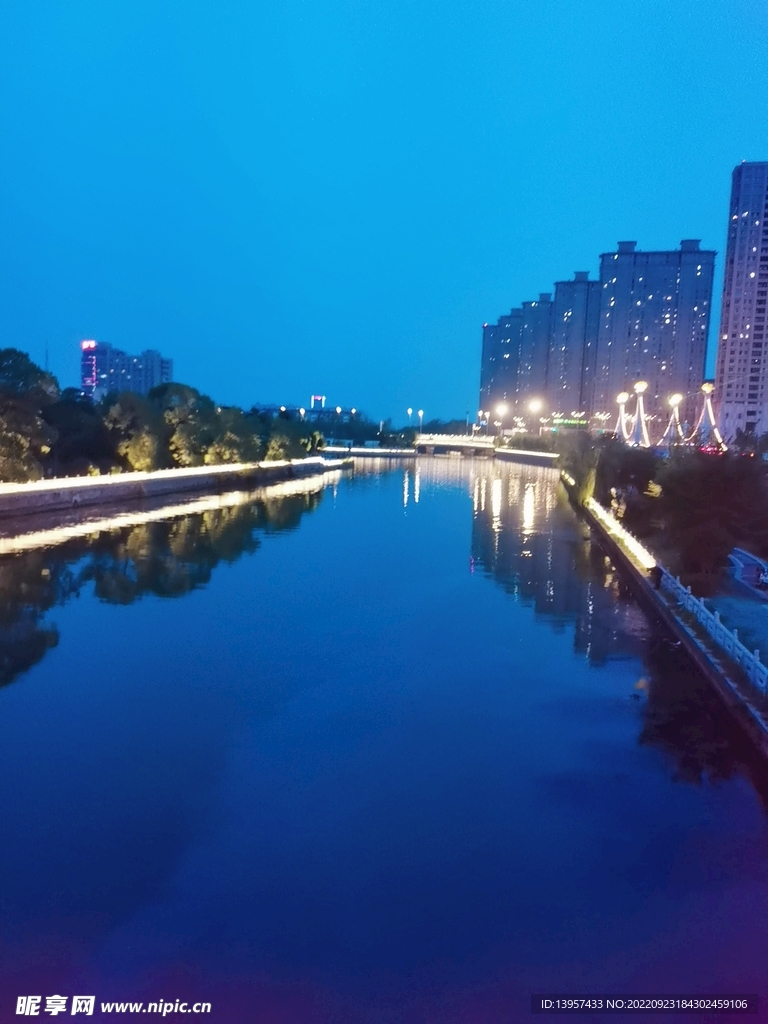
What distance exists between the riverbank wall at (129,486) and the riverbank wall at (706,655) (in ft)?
35.2

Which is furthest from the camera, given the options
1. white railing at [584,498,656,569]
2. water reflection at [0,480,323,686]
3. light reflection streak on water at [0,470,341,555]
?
light reflection streak on water at [0,470,341,555]

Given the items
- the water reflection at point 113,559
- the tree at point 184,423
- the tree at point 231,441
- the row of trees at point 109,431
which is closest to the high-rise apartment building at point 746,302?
the row of trees at point 109,431

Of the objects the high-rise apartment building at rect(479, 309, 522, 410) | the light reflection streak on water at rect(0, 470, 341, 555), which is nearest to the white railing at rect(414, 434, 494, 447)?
the high-rise apartment building at rect(479, 309, 522, 410)

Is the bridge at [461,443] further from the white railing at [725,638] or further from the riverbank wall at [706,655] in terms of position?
the white railing at [725,638]

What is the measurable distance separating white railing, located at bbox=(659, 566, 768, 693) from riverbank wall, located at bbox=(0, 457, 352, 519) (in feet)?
38.6

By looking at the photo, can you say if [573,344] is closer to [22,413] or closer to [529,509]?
[529,509]

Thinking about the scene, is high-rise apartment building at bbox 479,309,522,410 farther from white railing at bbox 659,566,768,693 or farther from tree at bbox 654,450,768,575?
white railing at bbox 659,566,768,693

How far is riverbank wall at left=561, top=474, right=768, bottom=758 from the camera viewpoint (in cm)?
550

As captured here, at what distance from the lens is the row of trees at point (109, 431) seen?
1555 cm

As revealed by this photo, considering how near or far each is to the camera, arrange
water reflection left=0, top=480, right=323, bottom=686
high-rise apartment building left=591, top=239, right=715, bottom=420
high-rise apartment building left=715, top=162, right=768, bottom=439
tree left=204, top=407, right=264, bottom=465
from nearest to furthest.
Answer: water reflection left=0, top=480, right=323, bottom=686, tree left=204, top=407, right=264, bottom=465, high-rise apartment building left=715, top=162, right=768, bottom=439, high-rise apartment building left=591, top=239, right=715, bottom=420

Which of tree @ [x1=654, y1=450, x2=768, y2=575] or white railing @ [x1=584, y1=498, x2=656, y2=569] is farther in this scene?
white railing @ [x1=584, y1=498, x2=656, y2=569]

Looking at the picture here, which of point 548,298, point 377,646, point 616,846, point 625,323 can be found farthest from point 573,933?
point 548,298

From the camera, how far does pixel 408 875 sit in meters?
3.95

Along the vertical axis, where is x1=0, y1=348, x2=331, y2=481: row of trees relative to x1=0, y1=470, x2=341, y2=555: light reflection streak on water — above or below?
above
